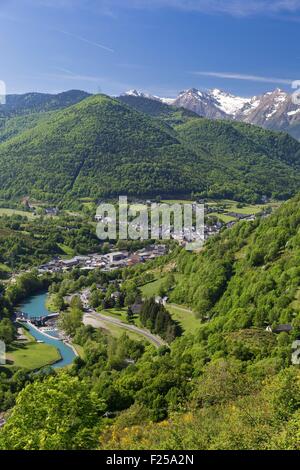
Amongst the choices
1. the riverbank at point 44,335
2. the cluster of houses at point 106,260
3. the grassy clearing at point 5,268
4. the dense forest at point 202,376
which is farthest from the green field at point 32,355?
the cluster of houses at point 106,260

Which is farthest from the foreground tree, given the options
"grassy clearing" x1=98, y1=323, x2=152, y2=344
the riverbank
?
"grassy clearing" x1=98, y1=323, x2=152, y2=344

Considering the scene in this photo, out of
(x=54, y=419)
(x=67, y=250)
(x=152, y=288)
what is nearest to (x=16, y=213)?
(x=67, y=250)

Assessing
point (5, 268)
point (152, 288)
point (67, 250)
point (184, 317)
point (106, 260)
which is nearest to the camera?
point (184, 317)

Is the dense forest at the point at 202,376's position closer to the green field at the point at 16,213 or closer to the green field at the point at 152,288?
the green field at the point at 152,288

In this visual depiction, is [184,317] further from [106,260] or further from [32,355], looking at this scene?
[106,260]

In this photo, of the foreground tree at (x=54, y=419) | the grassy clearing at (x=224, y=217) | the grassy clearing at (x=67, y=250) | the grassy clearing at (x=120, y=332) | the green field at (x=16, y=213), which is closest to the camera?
the foreground tree at (x=54, y=419)

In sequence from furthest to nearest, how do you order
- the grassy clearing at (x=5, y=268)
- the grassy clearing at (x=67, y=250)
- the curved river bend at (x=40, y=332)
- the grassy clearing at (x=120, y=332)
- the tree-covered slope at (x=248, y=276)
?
the grassy clearing at (x=67, y=250) → the grassy clearing at (x=5, y=268) → the grassy clearing at (x=120, y=332) → the curved river bend at (x=40, y=332) → the tree-covered slope at (x=248, y=276)

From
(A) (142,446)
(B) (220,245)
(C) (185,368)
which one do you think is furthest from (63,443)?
(B) (220,245)
